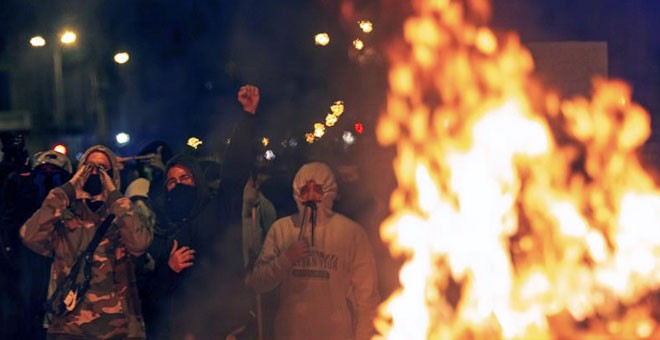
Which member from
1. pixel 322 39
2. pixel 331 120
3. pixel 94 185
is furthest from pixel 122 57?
pixel 94 185

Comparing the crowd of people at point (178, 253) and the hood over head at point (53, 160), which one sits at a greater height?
the hood over head at point (53, 160)

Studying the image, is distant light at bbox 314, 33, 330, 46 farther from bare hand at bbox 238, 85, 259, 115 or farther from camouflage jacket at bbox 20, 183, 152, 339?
camouflage jacket at bbox 20, 183, 152, 339

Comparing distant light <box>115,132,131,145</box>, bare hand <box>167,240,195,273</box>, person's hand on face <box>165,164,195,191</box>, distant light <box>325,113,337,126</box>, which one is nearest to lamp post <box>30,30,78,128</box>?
distant light <box>115,132,131,145</box>

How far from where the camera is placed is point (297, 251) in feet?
24.6

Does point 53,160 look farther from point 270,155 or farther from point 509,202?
point 270,155

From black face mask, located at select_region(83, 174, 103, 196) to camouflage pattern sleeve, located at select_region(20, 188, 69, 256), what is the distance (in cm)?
18

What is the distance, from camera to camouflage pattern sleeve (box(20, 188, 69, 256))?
22.0ft

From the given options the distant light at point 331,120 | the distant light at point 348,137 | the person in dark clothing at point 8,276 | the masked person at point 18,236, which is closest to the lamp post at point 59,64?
the distant light at point 331,120

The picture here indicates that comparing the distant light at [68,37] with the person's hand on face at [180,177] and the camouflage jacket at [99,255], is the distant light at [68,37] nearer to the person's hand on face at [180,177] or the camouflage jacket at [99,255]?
the person's hand on face at [180,177]

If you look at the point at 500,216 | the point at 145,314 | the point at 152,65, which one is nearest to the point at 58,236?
the point at 145,314

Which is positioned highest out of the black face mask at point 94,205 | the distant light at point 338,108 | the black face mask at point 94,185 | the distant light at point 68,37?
the distant light at point 68,37

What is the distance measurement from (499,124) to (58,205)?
4685mm

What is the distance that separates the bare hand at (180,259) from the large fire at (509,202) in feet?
4.16

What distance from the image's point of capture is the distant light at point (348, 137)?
42.4 feet
